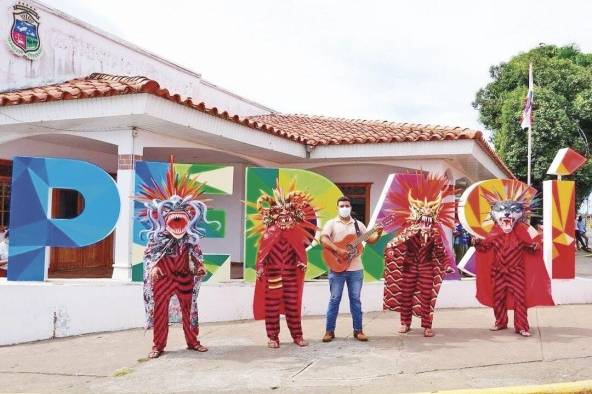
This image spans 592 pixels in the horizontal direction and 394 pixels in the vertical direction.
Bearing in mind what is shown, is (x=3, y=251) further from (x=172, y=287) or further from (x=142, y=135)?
(x=172, y=287)

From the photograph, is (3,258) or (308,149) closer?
(3,258)

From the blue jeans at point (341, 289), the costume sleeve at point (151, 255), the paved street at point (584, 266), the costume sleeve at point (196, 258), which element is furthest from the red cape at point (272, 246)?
the paved street at point (584, 266)

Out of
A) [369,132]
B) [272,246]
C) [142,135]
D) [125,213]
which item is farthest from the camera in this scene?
[369,132]

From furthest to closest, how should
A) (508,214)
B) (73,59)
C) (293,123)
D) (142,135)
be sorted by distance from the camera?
(293,123)
(73,59)
(142,135)
(508,214)

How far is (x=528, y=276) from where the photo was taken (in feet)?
23.3

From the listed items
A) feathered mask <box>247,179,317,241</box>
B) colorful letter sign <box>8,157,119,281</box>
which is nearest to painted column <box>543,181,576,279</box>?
feathered mask <box>247,179,317,241</box>

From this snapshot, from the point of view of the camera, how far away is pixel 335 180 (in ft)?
38.0

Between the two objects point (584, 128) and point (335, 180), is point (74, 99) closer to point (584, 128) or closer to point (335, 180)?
point (335, 180)

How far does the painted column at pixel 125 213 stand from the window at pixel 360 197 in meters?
5.10

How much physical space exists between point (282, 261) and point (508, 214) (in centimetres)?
292

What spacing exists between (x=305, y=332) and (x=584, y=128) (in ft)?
65.8

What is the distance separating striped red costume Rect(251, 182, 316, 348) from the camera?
20.1 ft

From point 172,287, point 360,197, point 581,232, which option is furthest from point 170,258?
point 581,232

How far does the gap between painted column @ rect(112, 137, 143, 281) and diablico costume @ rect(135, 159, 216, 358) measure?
167 cm
